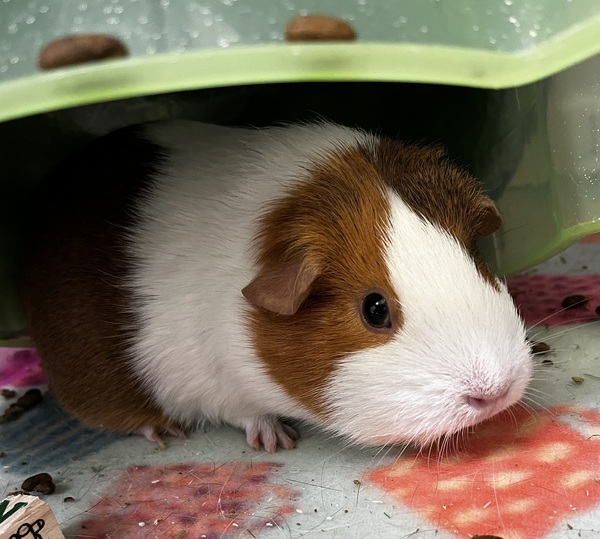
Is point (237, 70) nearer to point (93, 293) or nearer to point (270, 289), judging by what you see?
point (270, 289)

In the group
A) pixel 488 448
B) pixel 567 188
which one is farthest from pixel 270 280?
pixel 567 188

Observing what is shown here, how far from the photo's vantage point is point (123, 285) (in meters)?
1.59

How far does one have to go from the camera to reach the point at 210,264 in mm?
1479

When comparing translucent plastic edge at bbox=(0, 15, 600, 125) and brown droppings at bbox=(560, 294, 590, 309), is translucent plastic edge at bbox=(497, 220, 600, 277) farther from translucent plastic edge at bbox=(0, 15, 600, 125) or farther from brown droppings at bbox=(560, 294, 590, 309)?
translucent plastic edge at bbox=(0, 15, 600, 125)

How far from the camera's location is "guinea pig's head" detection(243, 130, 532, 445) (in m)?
1.22

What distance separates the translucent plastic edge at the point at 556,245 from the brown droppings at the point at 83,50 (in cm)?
102

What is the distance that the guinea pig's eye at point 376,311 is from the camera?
126 centimetres

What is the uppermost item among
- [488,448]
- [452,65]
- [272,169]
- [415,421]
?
[452,65]

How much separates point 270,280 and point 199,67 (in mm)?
407

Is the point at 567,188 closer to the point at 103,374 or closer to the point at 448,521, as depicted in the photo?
the point at 448,521

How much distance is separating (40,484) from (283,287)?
0.63 m

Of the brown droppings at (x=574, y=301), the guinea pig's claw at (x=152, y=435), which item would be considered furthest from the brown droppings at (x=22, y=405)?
the brown droppings at (x=574, y=301)

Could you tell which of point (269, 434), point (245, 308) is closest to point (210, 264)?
point (245, 308)

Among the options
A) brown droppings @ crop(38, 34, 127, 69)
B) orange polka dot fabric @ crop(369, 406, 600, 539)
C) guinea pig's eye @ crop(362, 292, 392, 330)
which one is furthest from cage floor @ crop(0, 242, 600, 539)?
brown droppings @ crop(38, 34, 127, 69)
